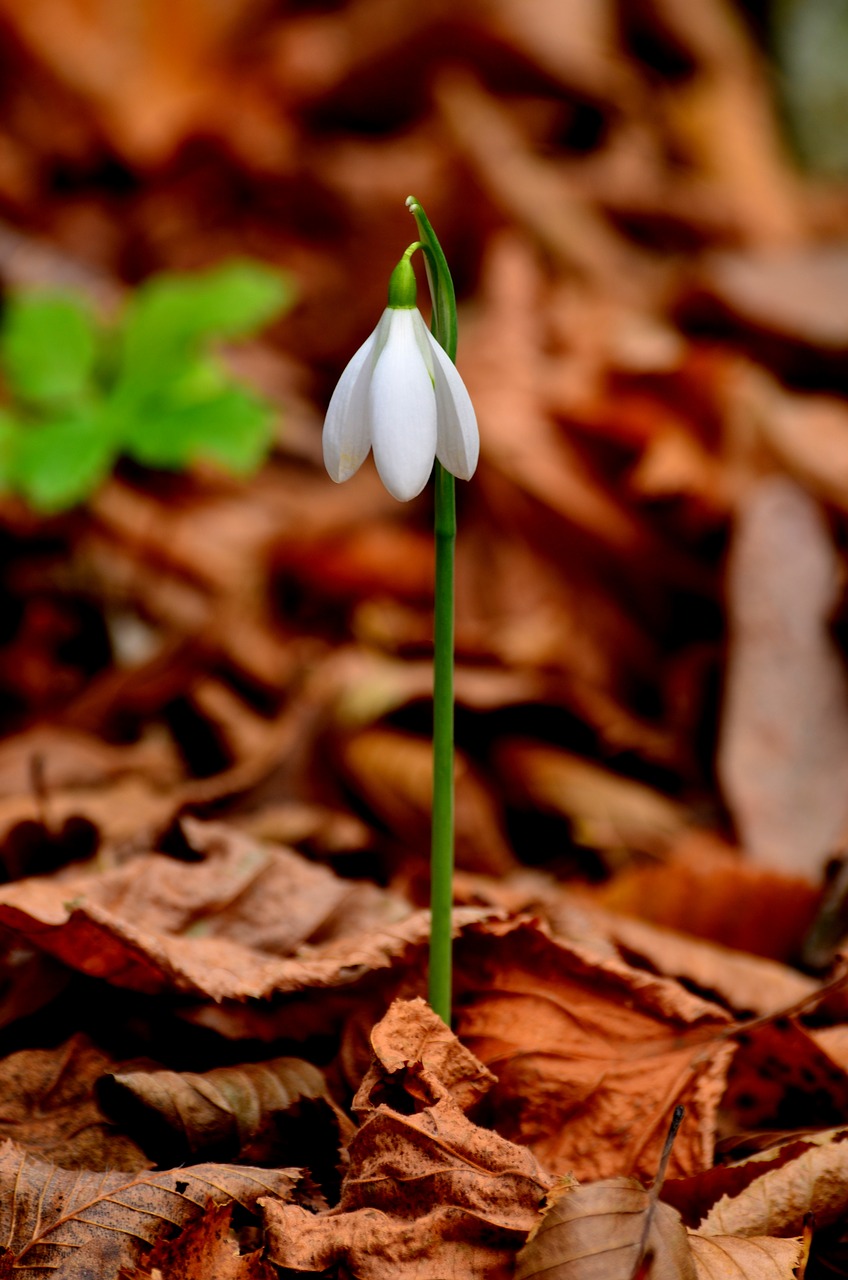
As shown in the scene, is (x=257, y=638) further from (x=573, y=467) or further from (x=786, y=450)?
(x=786, y=450)

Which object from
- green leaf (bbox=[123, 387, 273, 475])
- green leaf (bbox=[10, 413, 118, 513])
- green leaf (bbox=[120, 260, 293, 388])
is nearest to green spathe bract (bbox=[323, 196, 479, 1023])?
green leaf (bbox=[123, 387, 273, 475])

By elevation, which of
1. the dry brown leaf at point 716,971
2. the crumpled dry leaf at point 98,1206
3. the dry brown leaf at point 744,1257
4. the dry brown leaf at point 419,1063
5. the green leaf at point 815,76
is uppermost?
the green leaf at point 815,76

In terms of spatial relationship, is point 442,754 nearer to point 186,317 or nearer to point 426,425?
point 426,425

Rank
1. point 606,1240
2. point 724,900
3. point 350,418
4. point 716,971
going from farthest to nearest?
1. point 724,900
2. point 716,971
3. point 350,418
4. point 606,1240

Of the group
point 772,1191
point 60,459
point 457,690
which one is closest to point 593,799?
point 457,690

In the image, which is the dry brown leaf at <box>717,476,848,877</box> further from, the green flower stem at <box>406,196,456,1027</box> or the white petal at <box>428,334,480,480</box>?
the white petal at <box>428,334,480,480</box>

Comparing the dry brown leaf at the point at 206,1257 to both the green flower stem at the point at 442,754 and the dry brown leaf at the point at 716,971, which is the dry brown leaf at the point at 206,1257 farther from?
the dry brown leaf at the point at 716,971

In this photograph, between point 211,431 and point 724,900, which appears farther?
point 211,431

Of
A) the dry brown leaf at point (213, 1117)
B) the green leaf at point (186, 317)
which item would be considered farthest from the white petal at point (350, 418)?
the green leaf at point (186, 317)
